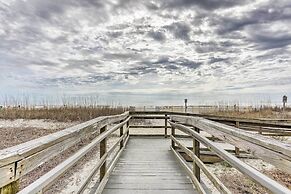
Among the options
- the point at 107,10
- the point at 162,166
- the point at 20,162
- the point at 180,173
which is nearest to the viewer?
the point at 20,162

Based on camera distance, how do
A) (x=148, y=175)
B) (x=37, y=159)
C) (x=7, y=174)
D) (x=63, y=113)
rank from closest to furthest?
(x=7, y=174) → (x=37, y=159) → (x=148, y=175) → (x=63, y=113)

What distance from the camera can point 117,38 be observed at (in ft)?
53.0

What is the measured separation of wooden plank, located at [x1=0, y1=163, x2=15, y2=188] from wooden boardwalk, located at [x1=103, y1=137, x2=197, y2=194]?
7.97 feet

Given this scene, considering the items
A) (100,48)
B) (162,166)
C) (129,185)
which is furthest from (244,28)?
(129,185)

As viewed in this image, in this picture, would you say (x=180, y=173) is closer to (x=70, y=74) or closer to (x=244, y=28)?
(x=244, y=28)

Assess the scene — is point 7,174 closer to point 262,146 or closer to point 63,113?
point 262,146

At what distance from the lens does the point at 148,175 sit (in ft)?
14.4

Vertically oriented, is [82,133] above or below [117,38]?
below

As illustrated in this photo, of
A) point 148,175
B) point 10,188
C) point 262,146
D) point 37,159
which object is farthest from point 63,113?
point 262,146

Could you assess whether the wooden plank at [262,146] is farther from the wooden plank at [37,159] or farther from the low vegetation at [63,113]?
the low vegetation at [63,113]

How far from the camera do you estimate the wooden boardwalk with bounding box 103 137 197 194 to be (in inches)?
146

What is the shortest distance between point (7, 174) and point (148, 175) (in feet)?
11.0

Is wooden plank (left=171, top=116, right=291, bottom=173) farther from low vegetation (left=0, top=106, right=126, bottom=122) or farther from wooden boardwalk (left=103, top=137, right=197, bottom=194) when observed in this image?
low vegetation (left=0, top=106, right=126, bottom=122)

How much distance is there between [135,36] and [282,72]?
11055 millimetres
